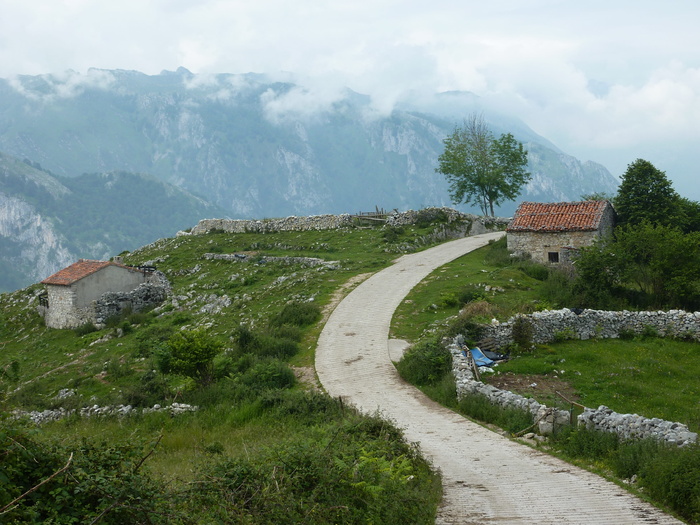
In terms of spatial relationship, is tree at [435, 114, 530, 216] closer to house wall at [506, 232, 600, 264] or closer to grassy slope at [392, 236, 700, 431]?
house wall at [506, 232, 600, 264]

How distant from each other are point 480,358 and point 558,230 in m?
17.5

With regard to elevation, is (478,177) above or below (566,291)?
above

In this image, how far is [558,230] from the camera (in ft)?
113

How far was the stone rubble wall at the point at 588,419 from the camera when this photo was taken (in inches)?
469

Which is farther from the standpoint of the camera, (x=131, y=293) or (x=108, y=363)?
(x=131, y=293)

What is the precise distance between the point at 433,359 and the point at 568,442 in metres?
6.26

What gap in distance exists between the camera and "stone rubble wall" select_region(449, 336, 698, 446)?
11.9m

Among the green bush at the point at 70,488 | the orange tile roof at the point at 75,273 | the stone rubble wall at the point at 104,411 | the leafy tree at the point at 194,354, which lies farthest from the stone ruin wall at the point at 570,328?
the orange tile roof at the point at 75,273

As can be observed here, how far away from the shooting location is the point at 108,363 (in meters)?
→ 23.1

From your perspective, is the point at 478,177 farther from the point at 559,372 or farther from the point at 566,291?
the point at 559,372

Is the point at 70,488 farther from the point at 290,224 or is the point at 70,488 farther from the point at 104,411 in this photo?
the point at 290,224

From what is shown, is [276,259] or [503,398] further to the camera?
[276,259]

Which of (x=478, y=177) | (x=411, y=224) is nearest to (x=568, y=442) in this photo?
(x=411, y=224)

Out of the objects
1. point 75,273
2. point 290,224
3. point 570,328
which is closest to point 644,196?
point 570,328
